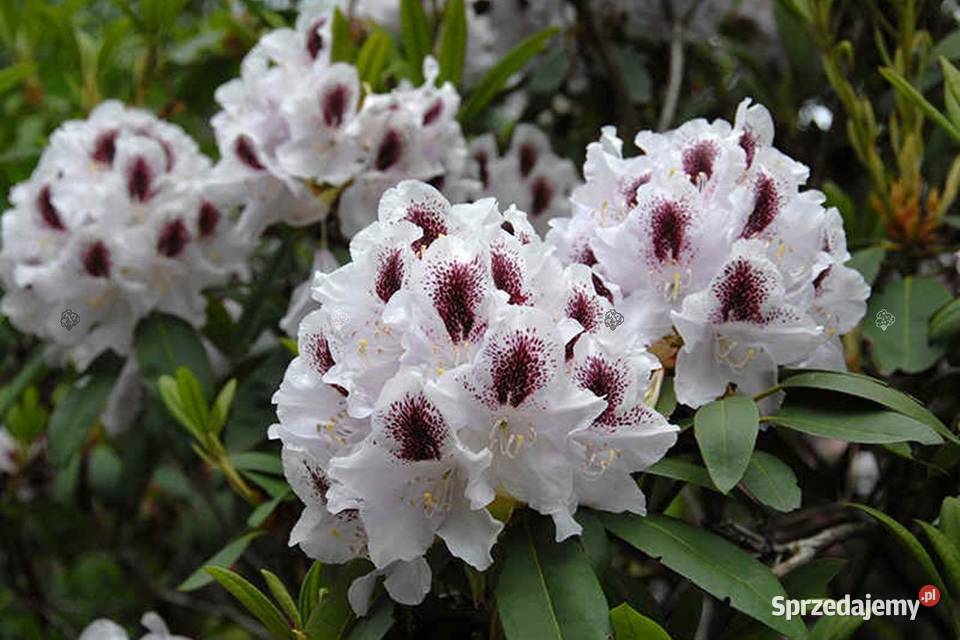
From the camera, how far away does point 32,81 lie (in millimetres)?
2531

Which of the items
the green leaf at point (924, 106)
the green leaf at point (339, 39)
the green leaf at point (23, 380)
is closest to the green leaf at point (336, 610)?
the green leaf at point (924, 106)

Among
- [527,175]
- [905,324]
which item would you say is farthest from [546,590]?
[527,175]

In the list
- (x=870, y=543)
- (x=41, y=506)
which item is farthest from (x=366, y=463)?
(x=41, y=506)

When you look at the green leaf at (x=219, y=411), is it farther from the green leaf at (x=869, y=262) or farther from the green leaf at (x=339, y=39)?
the green leaf at (x=869, y=262)

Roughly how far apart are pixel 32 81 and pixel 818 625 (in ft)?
6.81

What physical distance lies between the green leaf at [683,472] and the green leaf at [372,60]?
2.58 feet

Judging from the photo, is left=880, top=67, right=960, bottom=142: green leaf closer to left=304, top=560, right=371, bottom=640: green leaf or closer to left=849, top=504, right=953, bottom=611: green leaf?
left=849, top=504, right=953, bottom=611: green leaf

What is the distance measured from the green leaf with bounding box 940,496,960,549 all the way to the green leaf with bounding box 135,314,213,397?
100cm

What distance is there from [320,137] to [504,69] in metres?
0.33

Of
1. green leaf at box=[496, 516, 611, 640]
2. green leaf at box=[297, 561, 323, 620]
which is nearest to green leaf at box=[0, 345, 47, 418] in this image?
green leaf at box=[297, 561, 323, 620]

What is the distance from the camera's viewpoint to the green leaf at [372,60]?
1612mm

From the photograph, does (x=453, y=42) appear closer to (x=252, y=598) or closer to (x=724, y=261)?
(x=724, y=261)

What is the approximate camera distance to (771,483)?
103 cm

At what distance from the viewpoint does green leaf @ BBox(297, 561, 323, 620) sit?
110 centimetres
